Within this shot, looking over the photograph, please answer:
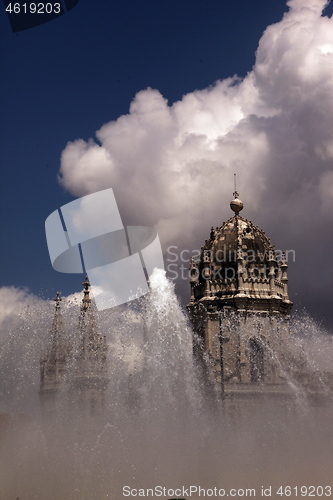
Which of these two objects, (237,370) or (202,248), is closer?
(237,370)

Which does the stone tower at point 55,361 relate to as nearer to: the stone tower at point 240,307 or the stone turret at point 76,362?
the stone turret at point 76,362

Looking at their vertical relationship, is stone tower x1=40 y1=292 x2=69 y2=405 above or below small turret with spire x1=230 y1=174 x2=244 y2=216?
below

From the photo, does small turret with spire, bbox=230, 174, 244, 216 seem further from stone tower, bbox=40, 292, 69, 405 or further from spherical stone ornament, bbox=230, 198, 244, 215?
stone tower, bbox=40, 292, 69, 405

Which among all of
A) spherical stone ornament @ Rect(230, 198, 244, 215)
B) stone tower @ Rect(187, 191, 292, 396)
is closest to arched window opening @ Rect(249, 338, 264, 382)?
stone tower @ Rect(187, 191, 292, 396)

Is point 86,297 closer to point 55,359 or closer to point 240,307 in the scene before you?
point 55,359

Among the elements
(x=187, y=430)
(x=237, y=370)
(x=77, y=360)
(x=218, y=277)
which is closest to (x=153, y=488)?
(x=187, y=430)

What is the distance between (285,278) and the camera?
43.9 metres

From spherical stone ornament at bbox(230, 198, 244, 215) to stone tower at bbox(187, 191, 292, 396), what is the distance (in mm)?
72

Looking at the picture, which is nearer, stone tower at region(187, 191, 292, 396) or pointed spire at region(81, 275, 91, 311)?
stone tower at region(187, 191, 292, 396)

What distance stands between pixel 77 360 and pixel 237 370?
46.9ft

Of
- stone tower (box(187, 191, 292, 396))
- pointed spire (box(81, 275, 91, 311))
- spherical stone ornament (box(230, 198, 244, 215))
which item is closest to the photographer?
stone tower (box(187, 191, 292, 396))

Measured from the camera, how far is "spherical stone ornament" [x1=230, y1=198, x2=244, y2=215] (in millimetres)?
45312

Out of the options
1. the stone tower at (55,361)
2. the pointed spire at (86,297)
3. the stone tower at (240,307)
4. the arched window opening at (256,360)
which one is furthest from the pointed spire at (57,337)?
the arched window opening at (256,360)

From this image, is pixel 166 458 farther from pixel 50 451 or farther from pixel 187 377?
pixel 187 377
